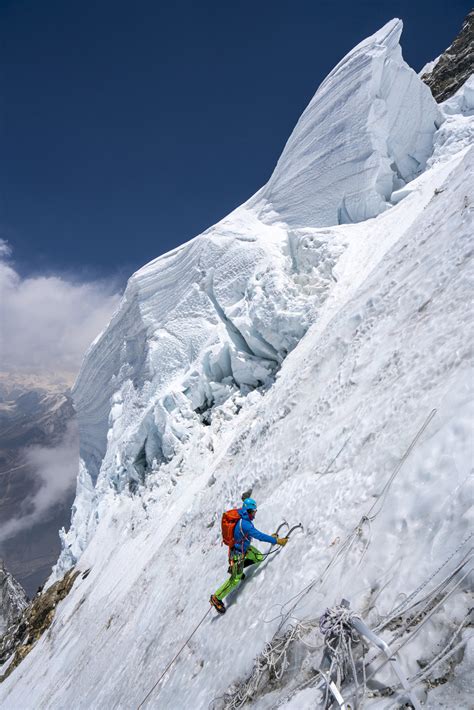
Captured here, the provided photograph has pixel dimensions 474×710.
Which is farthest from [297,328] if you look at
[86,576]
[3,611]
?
[3,611]

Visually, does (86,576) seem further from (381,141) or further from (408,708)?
(381,141)

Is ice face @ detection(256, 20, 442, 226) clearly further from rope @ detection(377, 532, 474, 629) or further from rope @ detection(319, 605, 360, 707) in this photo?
rope @ detection(319, 605, 360, 707)

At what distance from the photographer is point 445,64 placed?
35.9 metres

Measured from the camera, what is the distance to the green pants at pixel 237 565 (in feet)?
20.7

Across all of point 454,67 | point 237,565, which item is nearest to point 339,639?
point 237,565

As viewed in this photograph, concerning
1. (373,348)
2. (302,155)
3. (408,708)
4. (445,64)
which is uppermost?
(445,64)

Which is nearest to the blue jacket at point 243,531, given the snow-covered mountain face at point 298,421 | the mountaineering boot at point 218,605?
the snow-covered mountain face at point 298,421

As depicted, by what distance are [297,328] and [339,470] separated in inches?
367

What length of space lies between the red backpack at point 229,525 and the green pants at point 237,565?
0.89 ft

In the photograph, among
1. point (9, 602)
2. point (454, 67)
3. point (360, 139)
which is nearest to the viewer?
point (360, 139)

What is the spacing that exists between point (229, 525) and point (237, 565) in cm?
67

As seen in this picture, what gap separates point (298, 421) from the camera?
9383mm

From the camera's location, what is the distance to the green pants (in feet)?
20.7

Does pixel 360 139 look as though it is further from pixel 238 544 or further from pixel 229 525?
pixel 238 544
